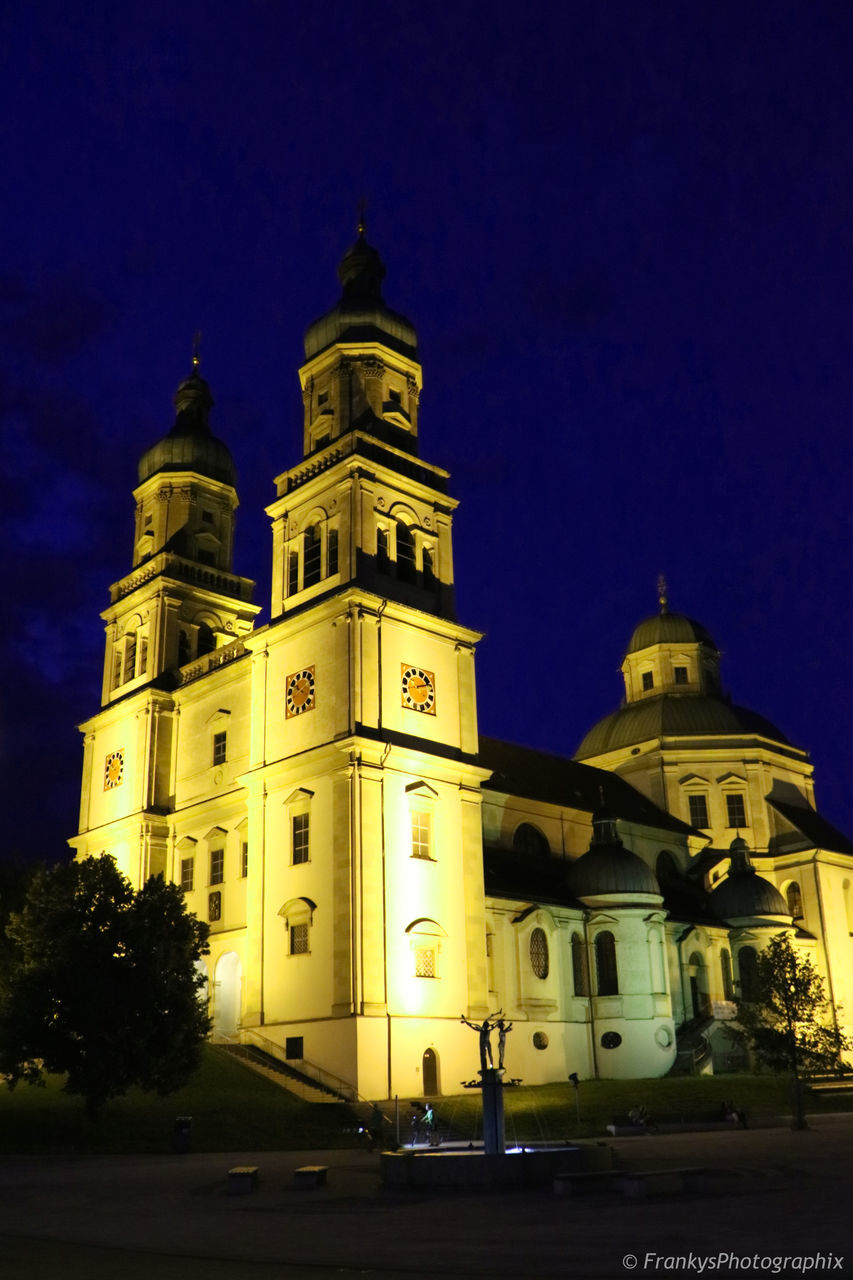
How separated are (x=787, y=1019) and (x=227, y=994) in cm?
2203

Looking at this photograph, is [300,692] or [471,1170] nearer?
[471,1170]

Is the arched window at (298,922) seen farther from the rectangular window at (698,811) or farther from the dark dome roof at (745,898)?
the rectangular window at (698,811)

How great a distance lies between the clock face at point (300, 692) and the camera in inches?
1800

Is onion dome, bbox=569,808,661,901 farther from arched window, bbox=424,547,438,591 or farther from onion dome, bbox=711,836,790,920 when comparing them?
arched window, bbox=424,547,438,591

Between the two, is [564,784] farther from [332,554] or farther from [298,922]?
[298,922]

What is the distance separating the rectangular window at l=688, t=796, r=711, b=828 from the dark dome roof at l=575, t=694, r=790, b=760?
3888 mm

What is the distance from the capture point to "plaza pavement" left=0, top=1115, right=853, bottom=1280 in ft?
37.0

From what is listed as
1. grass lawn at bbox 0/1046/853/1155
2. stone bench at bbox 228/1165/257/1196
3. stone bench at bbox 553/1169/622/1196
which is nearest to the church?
grass lawn at bbox 0/1046/853/1155

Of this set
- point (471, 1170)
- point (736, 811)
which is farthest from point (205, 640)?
point (471, 1170)

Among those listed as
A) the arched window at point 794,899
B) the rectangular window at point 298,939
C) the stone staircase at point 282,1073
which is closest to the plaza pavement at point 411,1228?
the stone staircase at point 282,1073

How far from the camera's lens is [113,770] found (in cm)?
5734

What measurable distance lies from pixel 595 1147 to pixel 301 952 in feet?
77.1

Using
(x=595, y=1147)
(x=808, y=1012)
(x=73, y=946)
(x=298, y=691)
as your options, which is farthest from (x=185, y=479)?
(x=595, y=1147)

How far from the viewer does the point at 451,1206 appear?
16500 mm
